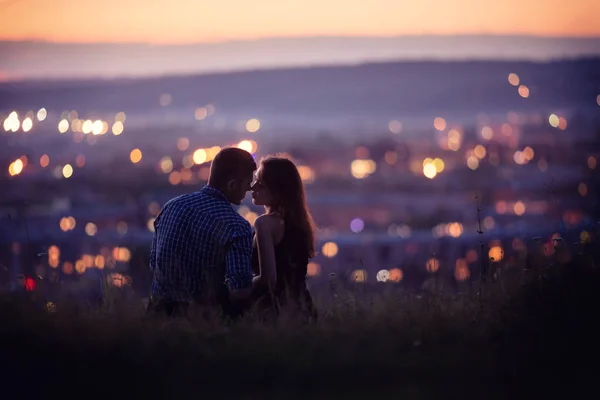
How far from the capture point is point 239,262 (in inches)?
A: 235

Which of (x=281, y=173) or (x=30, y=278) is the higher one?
(x=281, y=173)

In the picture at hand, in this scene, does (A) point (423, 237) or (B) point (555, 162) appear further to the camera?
(B) point (555, 162)

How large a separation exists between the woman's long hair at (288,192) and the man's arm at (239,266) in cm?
45

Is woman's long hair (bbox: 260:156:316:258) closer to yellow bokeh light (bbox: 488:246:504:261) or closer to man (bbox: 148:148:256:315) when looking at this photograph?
man (bbox: 148:148:256:315)

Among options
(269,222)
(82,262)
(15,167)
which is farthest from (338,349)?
(15,167)

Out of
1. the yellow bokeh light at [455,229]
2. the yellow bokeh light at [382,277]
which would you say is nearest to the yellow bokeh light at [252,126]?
the yellow bokeh light at [455,229]

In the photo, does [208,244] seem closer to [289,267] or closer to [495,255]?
[289,267]

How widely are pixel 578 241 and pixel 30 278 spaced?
10.8 feet

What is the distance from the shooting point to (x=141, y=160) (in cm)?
19538

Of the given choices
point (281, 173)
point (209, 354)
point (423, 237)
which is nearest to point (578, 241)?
point (281, 173)

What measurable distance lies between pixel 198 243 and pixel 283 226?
562 millimetres

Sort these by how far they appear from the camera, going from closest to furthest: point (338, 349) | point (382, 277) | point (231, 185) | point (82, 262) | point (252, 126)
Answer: point (338, 349) < point (231, 185) < point (382, 277) < point (82, 262) < point (252, 126)

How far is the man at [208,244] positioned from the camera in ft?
19.9

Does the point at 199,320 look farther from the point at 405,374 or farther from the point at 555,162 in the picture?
the point at 555,162
